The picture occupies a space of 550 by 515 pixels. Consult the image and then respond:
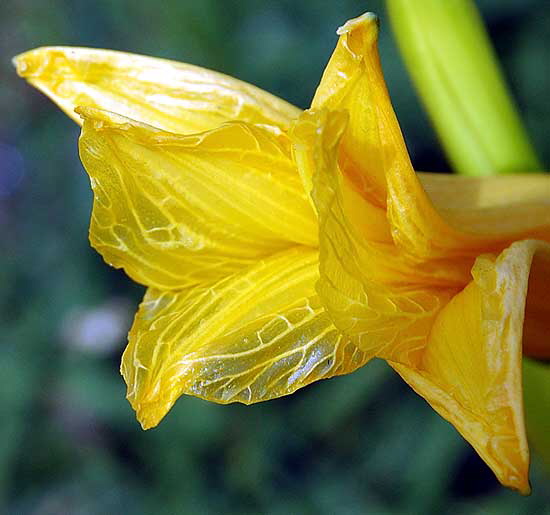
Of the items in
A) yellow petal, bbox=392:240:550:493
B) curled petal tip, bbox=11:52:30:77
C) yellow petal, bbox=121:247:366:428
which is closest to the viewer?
yellow petal, bbox=392:240:550:493

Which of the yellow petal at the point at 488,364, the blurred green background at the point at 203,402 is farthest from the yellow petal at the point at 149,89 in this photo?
the blurred green background at the point at 203,402

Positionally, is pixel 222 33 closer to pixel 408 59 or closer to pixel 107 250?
pixel 408 59

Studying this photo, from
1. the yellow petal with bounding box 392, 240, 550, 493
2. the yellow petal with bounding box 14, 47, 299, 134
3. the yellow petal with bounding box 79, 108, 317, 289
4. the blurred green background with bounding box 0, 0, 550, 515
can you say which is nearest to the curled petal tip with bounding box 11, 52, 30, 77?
the yellow petal with bounding box 14, 47, 299, 134

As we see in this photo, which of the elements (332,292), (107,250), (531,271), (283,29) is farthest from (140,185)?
(283,29)

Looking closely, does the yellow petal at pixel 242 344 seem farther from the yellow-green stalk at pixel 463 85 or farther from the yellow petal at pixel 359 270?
the yellow-green stalk at pixel 463 85

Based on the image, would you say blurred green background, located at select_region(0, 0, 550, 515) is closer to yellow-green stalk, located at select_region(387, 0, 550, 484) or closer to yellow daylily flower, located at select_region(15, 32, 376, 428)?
yellow-green stalk, located at select_region(387, 0, 550, 484)

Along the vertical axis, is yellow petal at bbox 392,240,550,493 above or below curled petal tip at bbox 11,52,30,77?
below
